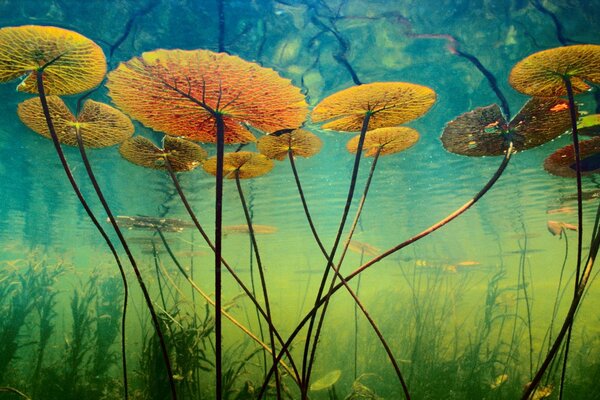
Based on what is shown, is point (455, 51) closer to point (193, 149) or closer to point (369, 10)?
point (369, 10)

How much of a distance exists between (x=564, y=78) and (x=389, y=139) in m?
1.61

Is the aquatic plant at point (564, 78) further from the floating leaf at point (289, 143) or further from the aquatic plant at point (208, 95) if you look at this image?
the floating leaf at point (289, 143)

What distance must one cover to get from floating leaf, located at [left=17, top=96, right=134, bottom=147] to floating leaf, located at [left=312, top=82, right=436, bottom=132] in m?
1.89

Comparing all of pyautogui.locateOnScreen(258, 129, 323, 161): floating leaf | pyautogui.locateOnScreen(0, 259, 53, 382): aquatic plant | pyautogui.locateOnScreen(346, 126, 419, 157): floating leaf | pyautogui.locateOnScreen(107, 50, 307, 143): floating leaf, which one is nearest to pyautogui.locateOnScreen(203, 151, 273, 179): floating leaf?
pyautogui.locateOnScreen(258, 129, 323, 161): floating leaf

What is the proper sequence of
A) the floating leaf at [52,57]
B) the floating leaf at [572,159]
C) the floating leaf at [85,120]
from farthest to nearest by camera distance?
the floating leaf at [572,159] < the floating leaf at [85,120] < the floating leaf at [52,57]

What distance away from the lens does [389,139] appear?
150 inches

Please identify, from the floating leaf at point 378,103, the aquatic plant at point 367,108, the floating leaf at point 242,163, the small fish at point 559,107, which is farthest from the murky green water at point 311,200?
the small fish at point 559,107

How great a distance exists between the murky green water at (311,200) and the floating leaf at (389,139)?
7.67 feet

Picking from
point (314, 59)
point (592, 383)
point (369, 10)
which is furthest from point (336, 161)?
point (592, 383)

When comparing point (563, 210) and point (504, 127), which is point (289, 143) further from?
point (563, 210)

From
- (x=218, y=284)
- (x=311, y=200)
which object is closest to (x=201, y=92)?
(x=218, y=284)

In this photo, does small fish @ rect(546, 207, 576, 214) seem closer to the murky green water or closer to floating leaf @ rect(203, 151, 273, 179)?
the murky green water

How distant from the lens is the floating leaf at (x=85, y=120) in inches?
116

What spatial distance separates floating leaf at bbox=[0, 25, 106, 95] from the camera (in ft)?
6.12
